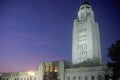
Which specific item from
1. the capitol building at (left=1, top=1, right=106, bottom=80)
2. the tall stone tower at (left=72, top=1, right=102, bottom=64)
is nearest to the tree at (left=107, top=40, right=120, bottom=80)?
the capitol building at (left=1, top=1, right=106, bottom=80)

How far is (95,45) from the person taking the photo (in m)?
A: 95.4

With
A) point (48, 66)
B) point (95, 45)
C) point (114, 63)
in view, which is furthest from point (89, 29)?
point (114, 63)

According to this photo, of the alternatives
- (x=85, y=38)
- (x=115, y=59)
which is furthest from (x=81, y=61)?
(x=115, y=59)

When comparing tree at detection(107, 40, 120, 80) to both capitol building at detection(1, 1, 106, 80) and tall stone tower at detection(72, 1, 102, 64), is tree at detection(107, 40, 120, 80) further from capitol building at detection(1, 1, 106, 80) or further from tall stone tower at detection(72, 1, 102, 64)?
tall stone tower at detection(72, 1, 102, 64)

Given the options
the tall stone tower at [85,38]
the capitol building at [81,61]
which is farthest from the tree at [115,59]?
the tall stone tower at [85,38]

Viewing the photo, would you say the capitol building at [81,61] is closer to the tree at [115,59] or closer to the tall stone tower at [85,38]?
the tall stone tower at [85,38]

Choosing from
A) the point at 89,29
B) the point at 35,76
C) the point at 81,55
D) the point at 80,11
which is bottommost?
the point at 35,76

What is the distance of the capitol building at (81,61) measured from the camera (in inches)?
2457

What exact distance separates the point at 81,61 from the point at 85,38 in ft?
34.9

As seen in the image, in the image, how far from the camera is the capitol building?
205ft

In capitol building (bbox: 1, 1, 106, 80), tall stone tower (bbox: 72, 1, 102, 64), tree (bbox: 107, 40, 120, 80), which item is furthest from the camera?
tall stone tower (bbox: 72, 1, 102, 64)

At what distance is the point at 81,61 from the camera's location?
297 feet

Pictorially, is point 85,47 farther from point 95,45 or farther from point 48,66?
point 48,66

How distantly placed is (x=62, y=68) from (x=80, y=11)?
4276 centimetres
